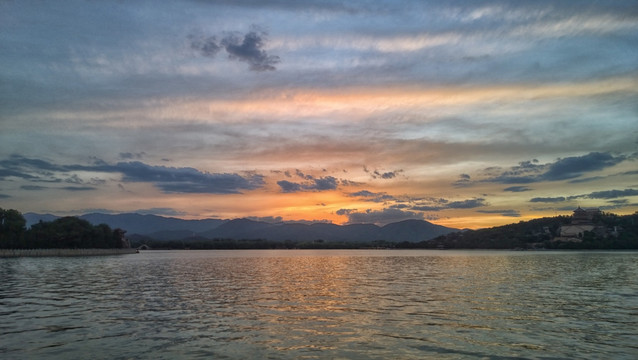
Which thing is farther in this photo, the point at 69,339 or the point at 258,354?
the point at 69,339

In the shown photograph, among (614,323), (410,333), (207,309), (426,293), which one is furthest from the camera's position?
(426,293)

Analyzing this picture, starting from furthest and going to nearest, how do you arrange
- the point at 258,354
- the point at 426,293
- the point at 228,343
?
the point at 426,293 → the point at 228,343 → the point at 258,354

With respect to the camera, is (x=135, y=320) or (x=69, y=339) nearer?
(x=69, y=339)

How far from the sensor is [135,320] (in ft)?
109

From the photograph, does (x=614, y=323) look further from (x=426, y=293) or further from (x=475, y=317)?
(x=426, y=293)

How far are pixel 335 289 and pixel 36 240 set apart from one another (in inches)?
7446

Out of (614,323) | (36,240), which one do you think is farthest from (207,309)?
(36,240)

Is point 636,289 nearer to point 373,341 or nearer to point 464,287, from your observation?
point 464,287

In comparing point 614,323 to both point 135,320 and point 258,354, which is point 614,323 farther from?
point 135,320

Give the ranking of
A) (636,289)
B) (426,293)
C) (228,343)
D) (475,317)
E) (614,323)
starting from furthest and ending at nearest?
(636,289), (426,293), (475,317), (614,323), (228,343)

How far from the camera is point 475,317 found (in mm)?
34688

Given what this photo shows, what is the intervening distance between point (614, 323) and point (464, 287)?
24.9 metres

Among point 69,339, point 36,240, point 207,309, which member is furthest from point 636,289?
point 36,240

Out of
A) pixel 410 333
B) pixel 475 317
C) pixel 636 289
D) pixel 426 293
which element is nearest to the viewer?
pixel 410 333
